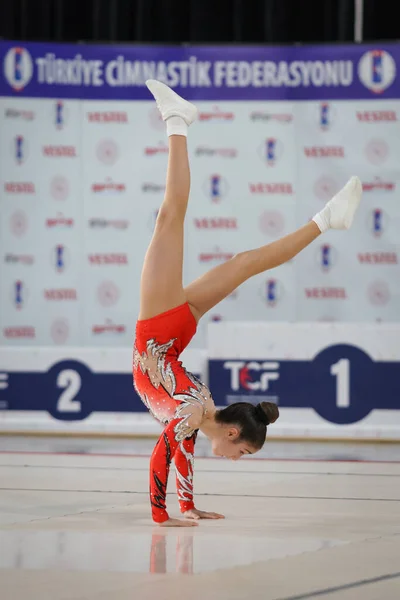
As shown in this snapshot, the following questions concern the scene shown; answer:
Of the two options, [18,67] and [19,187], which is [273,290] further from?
[18,67]

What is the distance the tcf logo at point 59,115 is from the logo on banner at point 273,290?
7.10 feet

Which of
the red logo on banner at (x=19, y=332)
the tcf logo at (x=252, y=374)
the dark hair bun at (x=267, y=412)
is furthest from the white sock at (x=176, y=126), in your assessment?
the red logo on banner at (x=19, y=332)

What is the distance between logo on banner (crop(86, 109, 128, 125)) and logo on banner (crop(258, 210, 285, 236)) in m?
1.41

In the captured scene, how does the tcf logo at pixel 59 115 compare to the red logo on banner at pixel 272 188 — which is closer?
the red logo on banner at pixel 272 188

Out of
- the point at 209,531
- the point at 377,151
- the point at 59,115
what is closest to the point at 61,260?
the point at 59,115

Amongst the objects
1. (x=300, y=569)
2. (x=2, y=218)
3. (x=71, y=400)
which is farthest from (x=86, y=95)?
(x=300, y=569)

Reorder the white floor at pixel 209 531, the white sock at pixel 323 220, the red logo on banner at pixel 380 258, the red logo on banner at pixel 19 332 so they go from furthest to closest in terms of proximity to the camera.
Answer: the red logo on banner at pixel 19 332 → the red logo on banner at pixel 380 258 → the white sock at pixel 323 220 → the white floor at pixel 209 531

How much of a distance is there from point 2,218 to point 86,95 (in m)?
1.24

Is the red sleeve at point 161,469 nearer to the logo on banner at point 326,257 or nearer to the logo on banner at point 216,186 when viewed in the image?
the logo on banner at point 326,257

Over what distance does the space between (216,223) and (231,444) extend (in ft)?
16.4

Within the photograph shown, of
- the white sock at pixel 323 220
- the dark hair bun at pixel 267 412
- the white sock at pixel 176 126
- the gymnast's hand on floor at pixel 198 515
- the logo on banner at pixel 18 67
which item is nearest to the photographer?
the dark hair bun at pixel 267 412

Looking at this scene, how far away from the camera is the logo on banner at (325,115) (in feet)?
30.2

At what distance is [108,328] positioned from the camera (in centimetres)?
953

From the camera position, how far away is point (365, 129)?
9156 millimetres
